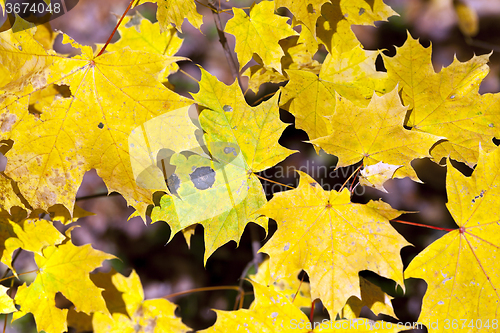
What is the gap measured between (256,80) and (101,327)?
1.02 meters

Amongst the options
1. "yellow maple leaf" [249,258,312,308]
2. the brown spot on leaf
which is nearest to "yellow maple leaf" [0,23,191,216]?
the brown spot on leaf

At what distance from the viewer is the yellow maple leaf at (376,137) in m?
0.82

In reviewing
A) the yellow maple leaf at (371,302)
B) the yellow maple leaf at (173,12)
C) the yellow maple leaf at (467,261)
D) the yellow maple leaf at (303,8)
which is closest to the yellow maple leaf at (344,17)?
the yellow maple leaf at (303,8)

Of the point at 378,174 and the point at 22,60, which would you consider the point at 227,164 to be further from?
the point at 22,60

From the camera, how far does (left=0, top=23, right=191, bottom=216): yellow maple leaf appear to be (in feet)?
2.64

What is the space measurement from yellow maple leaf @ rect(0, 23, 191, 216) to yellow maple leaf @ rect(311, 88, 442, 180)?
17.9 inches

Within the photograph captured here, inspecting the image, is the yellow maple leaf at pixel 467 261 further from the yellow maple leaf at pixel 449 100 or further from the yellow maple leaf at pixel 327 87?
the yellow maple leaf at pixel 327 87

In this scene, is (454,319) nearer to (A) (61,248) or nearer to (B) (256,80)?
(B) (256,80)

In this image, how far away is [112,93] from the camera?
2.72 feet

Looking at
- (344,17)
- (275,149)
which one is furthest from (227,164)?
(344,17)

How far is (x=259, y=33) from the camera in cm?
92

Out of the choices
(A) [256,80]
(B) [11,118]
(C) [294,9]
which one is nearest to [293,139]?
(A) [256,80]

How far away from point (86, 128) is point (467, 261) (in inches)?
40.7

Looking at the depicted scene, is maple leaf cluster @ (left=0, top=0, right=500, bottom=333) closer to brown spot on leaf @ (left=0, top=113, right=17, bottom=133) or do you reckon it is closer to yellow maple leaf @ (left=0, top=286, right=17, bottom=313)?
brown spot on leaf @ (left=0, top=113, right=17, bottom=133)
